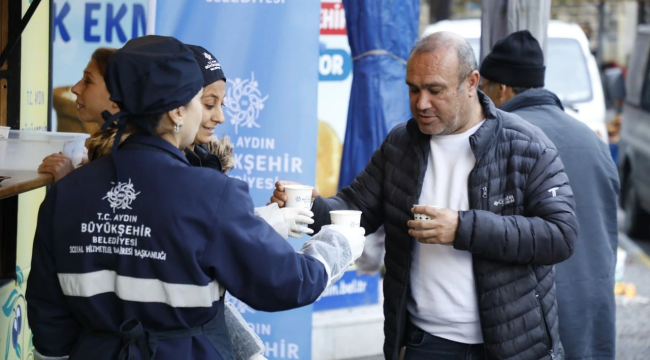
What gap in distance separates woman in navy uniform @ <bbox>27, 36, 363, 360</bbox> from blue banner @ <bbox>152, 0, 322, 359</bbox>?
73.6 inches

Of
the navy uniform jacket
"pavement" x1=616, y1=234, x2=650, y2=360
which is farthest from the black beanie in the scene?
"pavement" x1=616, y1=234, x2=650, y2=360

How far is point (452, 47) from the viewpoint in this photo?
3.25 meters

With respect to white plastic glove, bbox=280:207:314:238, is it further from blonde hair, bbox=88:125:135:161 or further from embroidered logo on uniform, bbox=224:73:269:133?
embroidered logo on uniform, bbox=224:73:269:133

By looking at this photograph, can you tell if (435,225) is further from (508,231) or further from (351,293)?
(351,293)

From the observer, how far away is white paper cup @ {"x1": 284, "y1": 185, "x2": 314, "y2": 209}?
3.03 metres

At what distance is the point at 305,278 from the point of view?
247cm

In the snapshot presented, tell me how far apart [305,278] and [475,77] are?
48.5 inches

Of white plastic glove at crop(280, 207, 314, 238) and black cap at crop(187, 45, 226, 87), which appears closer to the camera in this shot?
white plastic glove at crop(280, 207, 314, 238)

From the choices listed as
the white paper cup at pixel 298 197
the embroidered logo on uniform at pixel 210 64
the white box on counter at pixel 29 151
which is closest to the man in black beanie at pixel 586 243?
the white paper cup at pixel 298 197

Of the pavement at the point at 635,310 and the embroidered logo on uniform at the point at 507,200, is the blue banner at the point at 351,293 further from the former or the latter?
the embroidered logo on uniform at the point at 507,200

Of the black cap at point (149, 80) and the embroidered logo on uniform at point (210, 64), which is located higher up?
the embroidered logo on uniform at point (210, 64)

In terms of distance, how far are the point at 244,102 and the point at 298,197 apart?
4.77 feet

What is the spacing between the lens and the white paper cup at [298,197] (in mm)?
3033

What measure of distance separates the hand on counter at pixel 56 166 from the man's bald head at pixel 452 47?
1.40 meters
